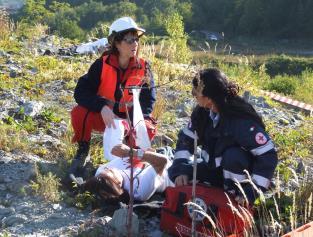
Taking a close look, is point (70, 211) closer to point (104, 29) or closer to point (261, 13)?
point (104, 29)

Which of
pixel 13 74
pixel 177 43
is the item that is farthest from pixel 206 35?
pixel 13 74

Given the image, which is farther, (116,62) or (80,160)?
(116,62)

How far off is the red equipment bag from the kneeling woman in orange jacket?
3.66 ft

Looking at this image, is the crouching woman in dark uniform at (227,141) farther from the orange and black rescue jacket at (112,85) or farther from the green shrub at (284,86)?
the green shrub at (284,86)

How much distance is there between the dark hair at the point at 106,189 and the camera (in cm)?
416

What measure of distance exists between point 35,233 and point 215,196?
1.13 m

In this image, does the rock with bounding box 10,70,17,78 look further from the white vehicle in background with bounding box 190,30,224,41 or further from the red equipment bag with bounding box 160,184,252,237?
the white vehicle in background with bounding box 190,30,224,41

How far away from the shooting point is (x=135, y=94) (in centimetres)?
391

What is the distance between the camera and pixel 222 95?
3943mm

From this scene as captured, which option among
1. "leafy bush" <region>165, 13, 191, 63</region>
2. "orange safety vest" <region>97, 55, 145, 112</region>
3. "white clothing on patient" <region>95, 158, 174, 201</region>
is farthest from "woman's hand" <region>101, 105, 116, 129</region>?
"leafy bush" <region>165, 13, 191, 63</region>

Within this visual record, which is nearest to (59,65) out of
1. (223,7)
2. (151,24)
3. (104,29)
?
(104,29)

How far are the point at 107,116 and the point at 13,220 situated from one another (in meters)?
1.16

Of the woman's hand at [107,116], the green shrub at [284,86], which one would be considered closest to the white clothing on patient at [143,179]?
the woman's hand at [107,116]

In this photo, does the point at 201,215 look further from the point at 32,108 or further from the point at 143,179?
the point at 32,108
